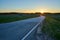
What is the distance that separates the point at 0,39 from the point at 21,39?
123cm

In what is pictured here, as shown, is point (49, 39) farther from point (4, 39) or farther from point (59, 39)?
point (4, 39)

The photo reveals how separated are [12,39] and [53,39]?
119 inches

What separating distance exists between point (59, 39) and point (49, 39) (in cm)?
68

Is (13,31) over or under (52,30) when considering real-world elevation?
over

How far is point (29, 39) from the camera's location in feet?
37.7

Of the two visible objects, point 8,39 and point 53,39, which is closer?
point 8,39

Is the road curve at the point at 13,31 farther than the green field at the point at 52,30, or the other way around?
the green field at the point at 52,30

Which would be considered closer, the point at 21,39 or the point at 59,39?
the point at 21,39

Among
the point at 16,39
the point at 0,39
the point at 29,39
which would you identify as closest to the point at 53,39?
the point at 29,39

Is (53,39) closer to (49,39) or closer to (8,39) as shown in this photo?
(49,39)

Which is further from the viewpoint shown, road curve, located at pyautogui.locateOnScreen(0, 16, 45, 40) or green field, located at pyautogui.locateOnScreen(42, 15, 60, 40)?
green field, located at pyautogui.locateOnScreen(42, 15, 60, 40)

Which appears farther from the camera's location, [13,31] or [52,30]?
[52,30]

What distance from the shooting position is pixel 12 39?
11039 mm

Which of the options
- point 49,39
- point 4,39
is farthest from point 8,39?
point 49,39
